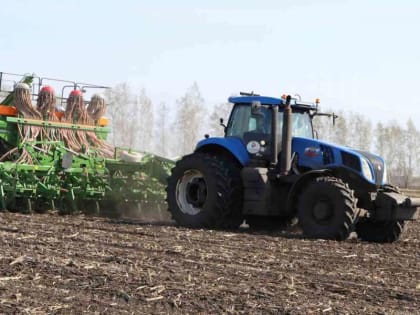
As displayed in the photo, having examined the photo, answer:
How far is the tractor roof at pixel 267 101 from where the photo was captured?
10.8 metres

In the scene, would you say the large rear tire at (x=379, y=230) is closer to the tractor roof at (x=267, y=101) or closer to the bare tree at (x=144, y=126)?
the tractor roof at (x=267, y=101)

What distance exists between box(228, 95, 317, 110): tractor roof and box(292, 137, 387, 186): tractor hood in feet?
1.90

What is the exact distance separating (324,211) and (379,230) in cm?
105

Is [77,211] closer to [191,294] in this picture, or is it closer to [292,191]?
[292,191]

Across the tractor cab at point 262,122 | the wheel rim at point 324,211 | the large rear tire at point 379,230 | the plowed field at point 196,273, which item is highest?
the tractor cab at point 262,122

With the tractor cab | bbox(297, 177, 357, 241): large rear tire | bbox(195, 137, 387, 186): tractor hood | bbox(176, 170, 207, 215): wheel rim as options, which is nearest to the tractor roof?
the tractor cab

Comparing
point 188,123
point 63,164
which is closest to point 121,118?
point 188,123

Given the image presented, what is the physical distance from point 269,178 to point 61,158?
423 centimetres

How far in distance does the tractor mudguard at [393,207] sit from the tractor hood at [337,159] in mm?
301

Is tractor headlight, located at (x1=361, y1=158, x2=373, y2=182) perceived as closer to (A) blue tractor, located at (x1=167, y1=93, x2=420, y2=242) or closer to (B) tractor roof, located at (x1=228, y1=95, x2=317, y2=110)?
(A) blue tractor, located at (x1=167, y1=93, x2=420, y2=242)

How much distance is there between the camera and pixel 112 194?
1313 centimetres

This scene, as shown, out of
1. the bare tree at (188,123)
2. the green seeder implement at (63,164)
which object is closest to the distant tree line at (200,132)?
the bare tree at (188,123)

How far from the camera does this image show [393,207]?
32.5 ft

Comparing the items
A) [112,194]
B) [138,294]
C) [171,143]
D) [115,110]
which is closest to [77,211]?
[112,194]
